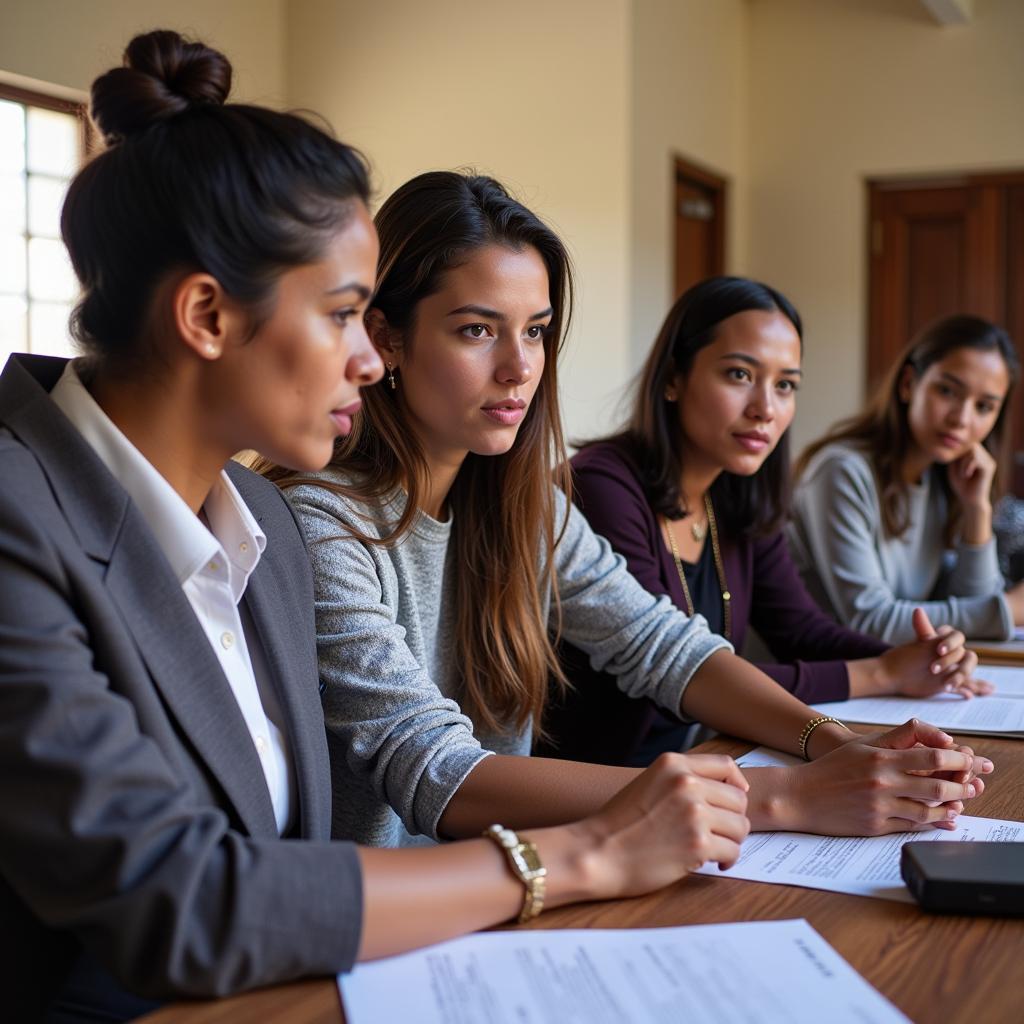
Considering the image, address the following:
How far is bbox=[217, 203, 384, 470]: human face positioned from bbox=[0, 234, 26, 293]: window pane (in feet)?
10.7

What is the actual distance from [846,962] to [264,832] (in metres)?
0.47

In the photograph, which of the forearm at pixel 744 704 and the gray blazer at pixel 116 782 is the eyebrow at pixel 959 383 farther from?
the gray blazer at pixel 116 782

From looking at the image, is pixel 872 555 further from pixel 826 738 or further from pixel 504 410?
pixel 504 410

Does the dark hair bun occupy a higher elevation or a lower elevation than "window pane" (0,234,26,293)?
lower

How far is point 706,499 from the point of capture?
88.0 inches

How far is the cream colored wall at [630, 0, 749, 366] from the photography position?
15.9 ft

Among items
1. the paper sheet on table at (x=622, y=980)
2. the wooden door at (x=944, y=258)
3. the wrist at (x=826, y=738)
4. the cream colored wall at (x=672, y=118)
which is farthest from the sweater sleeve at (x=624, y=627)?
the wooden door at (x=944, y=258)

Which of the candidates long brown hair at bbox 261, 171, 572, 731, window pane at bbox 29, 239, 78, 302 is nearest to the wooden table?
long brown hair at bbox 261, 171, 572, 731

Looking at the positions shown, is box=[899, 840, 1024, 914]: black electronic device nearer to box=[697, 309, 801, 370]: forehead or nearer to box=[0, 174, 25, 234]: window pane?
box=[697, 309, 801, 370]: forehead

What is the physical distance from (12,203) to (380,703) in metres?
3.29

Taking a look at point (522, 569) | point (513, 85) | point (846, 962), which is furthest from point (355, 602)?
point (513, 85)

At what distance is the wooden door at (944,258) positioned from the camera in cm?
557

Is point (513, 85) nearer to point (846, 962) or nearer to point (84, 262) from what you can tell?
point (84, 262)

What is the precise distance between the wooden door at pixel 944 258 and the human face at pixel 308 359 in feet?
16.2
